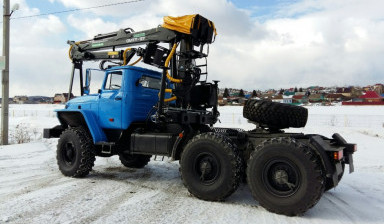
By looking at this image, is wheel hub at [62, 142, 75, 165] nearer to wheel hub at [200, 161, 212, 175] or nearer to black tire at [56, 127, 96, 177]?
black tire at [56, 127, 96, 177]

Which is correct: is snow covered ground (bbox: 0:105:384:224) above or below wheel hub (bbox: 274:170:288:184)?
below

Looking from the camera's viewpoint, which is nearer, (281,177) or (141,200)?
(281,177)

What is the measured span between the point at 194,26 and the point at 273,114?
2563 millimetres

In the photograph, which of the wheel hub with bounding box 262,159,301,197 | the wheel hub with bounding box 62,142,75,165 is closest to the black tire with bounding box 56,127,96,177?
the wheel hub with bounding box 62,142,75,165

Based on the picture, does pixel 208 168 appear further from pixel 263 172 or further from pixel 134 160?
pixel 134 160

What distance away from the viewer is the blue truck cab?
7098 mm

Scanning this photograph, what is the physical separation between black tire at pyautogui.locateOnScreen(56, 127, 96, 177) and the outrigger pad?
3245 mm

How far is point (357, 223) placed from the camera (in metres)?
4.48

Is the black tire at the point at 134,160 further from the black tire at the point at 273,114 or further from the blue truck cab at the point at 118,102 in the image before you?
the black tire at the point at 273,114

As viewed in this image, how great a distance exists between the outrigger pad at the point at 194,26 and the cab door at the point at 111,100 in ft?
5.37

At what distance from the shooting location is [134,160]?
8.75 metres

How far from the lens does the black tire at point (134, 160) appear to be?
873cm

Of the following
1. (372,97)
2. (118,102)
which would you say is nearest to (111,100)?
(118,102)

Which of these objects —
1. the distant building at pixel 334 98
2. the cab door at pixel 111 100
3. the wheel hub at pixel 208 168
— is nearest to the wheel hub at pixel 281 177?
the wheel hub at pixel 208 168
